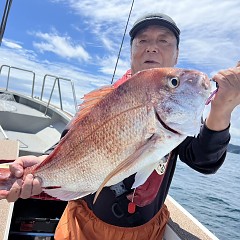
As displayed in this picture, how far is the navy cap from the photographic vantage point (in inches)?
72.2

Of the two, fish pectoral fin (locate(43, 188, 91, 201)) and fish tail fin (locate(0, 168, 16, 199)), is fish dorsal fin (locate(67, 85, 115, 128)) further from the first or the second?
fish tail fin (locate(0, 168, 16, 199))

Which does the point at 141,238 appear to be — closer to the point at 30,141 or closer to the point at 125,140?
the point at 125,140

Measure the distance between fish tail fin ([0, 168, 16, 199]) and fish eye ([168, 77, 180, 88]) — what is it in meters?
0.90

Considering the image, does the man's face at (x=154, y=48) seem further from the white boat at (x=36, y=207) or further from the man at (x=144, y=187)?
the white boat at (x=36, y=207)

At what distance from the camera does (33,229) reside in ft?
10.1

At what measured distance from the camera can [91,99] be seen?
137 cm

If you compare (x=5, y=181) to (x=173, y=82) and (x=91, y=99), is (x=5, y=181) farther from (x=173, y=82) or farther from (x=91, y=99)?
(x=173, y=82)

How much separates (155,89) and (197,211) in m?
A: 9.55

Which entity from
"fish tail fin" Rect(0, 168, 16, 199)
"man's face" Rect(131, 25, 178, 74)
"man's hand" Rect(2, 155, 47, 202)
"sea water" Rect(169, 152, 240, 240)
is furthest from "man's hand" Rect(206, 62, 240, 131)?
"sea water" Rect(169, 152, 240, 240)

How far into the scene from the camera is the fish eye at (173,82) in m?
1.24

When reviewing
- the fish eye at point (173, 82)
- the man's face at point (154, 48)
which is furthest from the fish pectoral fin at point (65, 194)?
the man's face at point (154, 48)


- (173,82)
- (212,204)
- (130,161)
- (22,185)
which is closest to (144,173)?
(130,161)

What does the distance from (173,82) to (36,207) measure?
2.86m

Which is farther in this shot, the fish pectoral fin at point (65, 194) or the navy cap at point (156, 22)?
the navy cap at point (156, 22)
